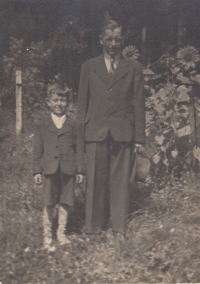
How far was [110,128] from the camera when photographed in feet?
12.4

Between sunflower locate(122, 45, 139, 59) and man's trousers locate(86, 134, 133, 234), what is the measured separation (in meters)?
0.67

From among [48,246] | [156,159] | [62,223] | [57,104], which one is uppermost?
[57,104]

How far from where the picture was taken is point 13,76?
386cm

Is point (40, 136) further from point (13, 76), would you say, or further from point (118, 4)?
point (118, 4)

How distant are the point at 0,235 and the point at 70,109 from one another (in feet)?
3.72

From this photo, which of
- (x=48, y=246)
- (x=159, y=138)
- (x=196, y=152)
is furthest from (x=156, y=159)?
(x=48, y=246)

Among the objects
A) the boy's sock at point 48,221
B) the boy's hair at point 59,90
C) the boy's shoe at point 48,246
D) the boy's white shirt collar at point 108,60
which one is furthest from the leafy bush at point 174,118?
the boy's shoe at point 48,246

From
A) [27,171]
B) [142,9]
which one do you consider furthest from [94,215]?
[142,9]

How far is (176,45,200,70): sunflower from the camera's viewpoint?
395cm

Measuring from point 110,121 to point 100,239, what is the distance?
94cm

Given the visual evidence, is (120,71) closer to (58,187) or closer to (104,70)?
(104,70)

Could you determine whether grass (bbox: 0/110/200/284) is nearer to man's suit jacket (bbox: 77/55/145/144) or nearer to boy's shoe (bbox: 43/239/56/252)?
boy's shoe (bbox: 43/239/56/252)

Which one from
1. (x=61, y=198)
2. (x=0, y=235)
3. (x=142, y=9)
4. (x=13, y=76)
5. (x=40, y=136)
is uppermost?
(x=142, y=9)

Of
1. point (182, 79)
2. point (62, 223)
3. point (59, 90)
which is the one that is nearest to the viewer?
point (59, 90)
